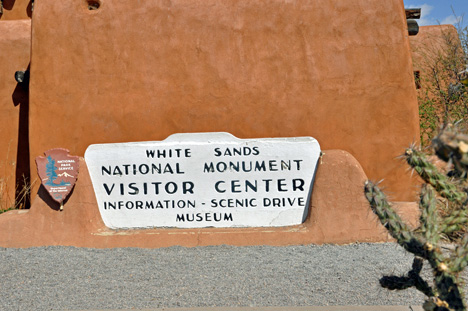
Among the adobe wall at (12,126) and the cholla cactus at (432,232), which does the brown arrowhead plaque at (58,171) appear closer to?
the adobe wall at (12,126)

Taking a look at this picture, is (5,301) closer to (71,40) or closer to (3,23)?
(71,40)

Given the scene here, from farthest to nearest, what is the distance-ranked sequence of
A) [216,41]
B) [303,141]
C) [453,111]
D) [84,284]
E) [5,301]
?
[453,111]
[216,41]
[303,141]
[84,284]
[5,301]

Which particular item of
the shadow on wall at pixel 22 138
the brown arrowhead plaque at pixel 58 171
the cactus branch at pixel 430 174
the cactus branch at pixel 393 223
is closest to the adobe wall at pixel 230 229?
the brown arrowhead plaque at pixel 58 171

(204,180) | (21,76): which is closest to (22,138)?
(21,76)

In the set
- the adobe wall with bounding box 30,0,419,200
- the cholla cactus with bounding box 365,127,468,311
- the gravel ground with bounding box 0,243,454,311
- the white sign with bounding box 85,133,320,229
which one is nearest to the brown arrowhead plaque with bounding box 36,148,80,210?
the white sign with bounding box 85,133,320,229

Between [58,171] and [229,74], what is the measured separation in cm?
263

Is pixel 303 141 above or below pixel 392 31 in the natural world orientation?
below

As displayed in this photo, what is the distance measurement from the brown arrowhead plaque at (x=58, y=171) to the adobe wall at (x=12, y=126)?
2011 mm

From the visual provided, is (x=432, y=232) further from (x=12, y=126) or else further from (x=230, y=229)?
(x=12, y=126)

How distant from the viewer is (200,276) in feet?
18.1

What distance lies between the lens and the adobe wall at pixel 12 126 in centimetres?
879

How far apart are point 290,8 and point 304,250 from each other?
10.7 feet

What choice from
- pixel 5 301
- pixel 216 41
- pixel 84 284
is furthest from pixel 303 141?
pixel 5 301

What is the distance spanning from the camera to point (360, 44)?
23.4ft
